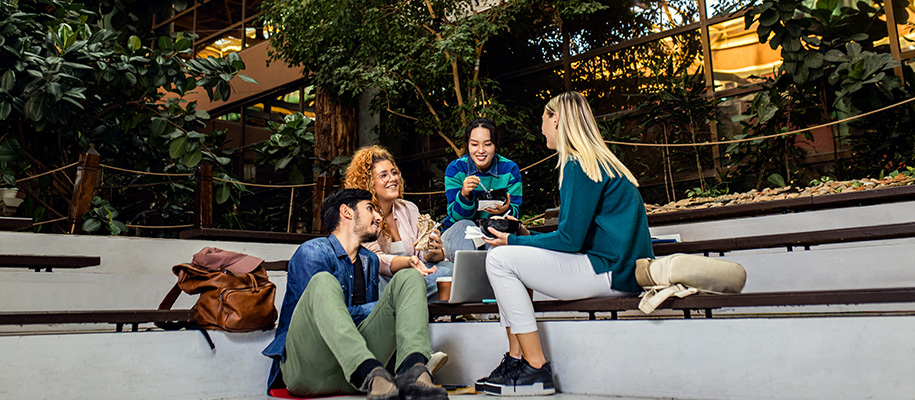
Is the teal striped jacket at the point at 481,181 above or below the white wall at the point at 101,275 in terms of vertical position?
above

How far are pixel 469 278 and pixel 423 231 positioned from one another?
0.84m

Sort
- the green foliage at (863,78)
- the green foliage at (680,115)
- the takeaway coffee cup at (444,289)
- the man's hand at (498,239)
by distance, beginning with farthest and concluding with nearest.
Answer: the green foliage at (680,115)
the green foliage at (863,78)
the takeaway coffee cup at (444,289)
the man's hand at (498,239)

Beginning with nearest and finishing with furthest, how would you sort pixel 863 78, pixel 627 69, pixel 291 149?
pixel 863 78
pixel 627 69
pixel 291 149

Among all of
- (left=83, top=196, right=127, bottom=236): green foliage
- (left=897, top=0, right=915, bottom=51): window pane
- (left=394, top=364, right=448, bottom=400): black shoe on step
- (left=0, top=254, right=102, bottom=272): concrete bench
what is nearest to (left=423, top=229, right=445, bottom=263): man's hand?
(left=394, top=364, right=448, bottom=400): black shoe on step

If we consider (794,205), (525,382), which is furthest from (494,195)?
(794,205)

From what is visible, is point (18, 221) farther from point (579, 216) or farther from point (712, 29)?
point (712, 29)

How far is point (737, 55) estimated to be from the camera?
26.0 ft

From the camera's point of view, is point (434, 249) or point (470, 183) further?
point (470, 183)

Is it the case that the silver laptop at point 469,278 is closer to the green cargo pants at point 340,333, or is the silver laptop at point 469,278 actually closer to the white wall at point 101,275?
the green cargo pants at point 340,333

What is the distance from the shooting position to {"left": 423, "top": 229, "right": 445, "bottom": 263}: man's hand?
361cm

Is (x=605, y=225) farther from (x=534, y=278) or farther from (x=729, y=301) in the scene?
(x=729, y=301)

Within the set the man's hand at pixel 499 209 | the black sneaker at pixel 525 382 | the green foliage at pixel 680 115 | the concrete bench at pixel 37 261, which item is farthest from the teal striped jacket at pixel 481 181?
the green foliage at pixel 680 115

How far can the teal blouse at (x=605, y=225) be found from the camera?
266 centimetres

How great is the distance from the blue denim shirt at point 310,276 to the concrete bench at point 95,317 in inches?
21.0
